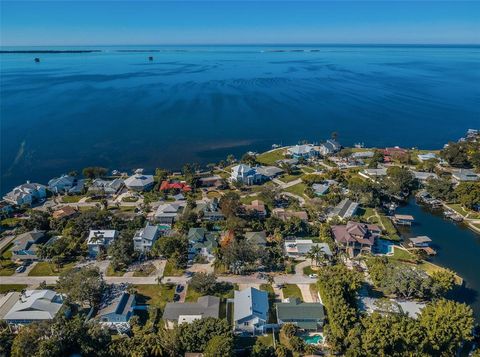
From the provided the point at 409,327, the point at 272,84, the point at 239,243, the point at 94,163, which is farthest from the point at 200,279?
the point at 272,84

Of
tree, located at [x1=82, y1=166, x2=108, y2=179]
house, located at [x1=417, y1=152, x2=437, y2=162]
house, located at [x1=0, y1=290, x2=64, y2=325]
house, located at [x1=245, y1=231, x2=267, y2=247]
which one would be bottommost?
house, located at [x1=0, y1=290, x2=64, y2=325]

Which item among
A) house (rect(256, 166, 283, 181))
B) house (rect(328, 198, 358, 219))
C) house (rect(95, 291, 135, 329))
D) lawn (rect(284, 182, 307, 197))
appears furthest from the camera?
house (rect(256, 166, 283, 181))

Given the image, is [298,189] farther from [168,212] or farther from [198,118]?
[198,118]

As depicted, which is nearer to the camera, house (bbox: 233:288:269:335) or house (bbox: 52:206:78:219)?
house (bbox: 233:288:269:335)

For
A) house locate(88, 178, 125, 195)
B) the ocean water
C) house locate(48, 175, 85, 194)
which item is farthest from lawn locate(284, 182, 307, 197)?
house locate(48, 175, 85, 194)

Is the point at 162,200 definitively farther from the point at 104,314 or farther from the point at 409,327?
the point at 409,327

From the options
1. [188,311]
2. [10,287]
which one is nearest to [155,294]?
[188,311]

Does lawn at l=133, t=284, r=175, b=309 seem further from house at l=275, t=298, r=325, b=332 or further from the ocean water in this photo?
the ocean water
